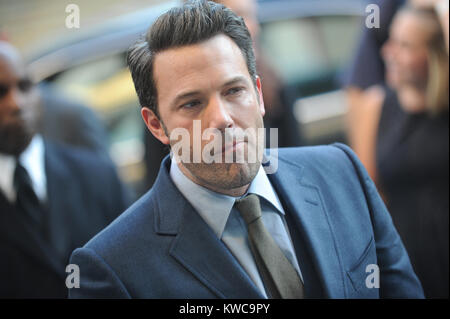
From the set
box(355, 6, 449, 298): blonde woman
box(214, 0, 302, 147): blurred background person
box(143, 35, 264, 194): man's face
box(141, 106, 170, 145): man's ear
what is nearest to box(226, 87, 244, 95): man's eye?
box(143, 35, 264, 194): man's face

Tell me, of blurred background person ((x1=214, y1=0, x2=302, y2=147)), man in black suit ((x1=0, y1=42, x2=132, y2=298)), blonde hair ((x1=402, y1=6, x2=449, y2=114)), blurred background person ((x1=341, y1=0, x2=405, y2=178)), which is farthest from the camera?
blurred background person ((x1=341, y1=0, x2=405, y2=178))

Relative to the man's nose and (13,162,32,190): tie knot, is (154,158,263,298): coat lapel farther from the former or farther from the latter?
(13,162,32,190): tie knot

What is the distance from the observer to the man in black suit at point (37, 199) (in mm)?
1529

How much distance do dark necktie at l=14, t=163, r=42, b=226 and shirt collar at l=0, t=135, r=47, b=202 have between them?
0.01m

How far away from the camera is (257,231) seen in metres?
1.23

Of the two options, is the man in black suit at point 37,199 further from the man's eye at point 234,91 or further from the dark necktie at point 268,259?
the man's eye at point 234,91

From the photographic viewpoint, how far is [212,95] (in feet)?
3.68

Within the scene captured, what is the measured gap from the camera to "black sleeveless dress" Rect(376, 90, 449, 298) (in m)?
1.92

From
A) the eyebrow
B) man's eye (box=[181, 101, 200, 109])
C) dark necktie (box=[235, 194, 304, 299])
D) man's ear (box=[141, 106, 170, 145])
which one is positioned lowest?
dark necktie (box=[235, 194, 304, 299])

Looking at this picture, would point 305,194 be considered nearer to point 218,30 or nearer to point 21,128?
point 218,30

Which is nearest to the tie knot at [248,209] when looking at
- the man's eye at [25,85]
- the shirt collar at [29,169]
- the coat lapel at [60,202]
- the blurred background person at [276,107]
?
the blurred background person at [276,107]

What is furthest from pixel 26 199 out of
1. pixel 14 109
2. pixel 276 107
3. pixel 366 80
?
pixel 366 80

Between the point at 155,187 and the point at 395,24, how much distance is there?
4.04ft

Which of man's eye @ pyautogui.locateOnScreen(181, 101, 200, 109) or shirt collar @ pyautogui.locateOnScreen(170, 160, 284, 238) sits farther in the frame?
shirt collar @ pyautogui.locateOnScreen(170, 160, 284, 238)
